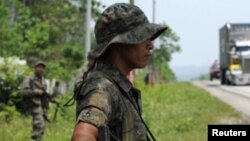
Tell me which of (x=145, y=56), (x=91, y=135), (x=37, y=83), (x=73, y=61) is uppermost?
(x=145, y=56)

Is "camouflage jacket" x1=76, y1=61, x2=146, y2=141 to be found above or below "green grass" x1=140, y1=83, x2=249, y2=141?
above

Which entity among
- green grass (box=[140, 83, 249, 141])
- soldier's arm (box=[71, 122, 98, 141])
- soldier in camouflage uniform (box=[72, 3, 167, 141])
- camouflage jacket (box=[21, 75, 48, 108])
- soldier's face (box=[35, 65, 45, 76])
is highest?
soldier in camouflage uniform (box=[72, 3, 167, 141])

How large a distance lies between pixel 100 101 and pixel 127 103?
0.23 meters

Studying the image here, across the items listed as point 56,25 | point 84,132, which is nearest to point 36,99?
point 84,132

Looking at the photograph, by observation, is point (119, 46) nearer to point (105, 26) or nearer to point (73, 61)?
point (105, 26)

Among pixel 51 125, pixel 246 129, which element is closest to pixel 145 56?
pixel 246 129

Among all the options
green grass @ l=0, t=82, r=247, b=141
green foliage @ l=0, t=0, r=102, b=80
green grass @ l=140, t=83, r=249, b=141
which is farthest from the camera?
green foliage @ l=0, t=0, r=102, b=80

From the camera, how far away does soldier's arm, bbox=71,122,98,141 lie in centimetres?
295

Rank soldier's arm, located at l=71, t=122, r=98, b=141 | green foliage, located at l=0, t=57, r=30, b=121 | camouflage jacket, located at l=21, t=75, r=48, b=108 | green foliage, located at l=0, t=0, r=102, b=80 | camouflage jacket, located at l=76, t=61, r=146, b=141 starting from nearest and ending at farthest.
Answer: soldier's arm, located at l=71, t=122, r=98, b=141
camouflage jacket, located at l=76, t=61, r=146, b=141
camouflage jacket, located at l=21, t=75, r=48, b=108
green foliage, located at l=0, t=57, r=30, b=121
green foliage, located at l=0, t=0, r=102, b=80

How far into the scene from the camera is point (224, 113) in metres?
20.3

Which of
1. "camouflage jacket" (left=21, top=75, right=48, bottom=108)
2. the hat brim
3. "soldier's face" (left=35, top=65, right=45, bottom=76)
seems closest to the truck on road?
"camouflage jacket" (left=21, top=75, right=48, bottom=108)

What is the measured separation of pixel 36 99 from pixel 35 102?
0.14 m

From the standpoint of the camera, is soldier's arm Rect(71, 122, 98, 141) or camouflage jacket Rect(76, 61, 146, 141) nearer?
soldier's arm Rect(71, 122, 98, 141)

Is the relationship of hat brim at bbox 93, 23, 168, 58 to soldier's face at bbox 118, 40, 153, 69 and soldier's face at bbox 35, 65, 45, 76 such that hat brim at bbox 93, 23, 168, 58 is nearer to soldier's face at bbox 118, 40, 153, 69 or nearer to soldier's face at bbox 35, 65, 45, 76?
soldier's face at bbox 118, 40, 153, 69
